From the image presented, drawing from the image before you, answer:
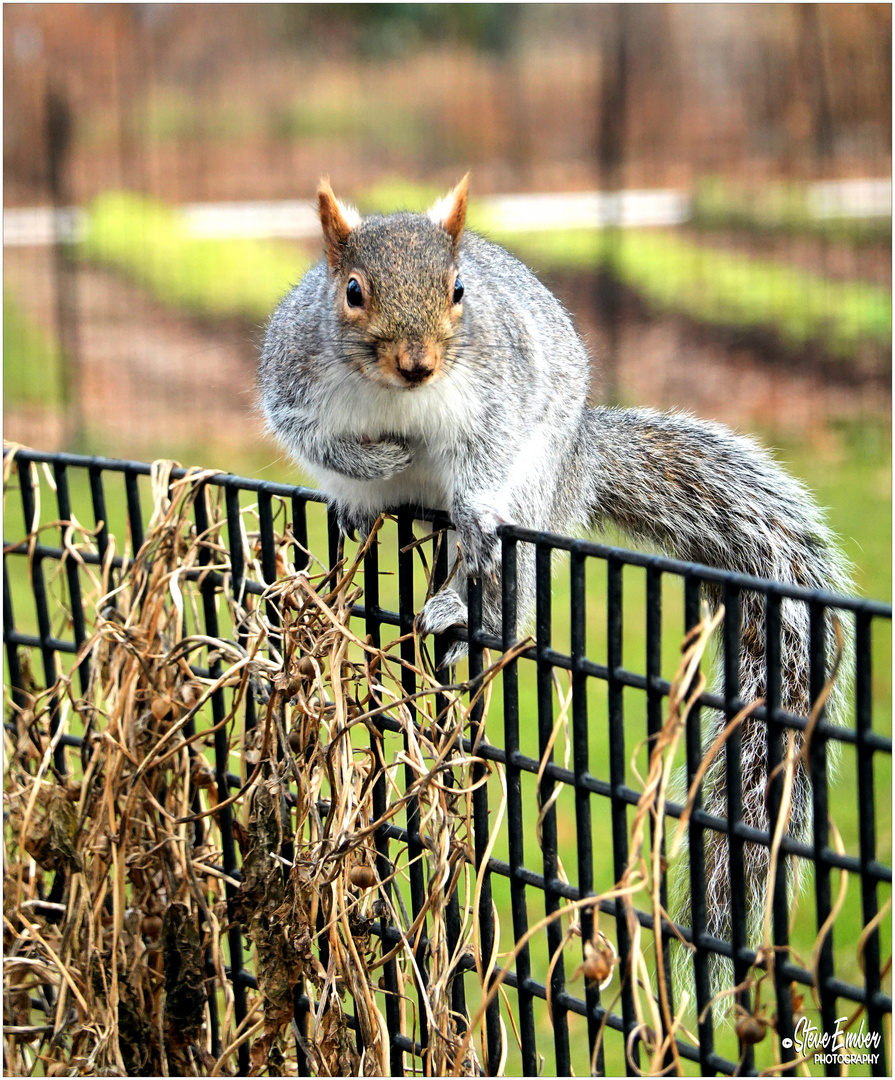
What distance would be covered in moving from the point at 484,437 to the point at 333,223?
295 mm

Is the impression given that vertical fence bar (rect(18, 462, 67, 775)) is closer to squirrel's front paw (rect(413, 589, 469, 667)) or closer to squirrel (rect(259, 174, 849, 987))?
squirrel (rect(259, 174, 849, 987))

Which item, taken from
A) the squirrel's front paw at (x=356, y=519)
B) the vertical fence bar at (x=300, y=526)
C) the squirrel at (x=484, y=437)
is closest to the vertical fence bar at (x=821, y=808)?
the squirrel at (x=484, y=437)

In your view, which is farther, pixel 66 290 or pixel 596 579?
pixel 66 290

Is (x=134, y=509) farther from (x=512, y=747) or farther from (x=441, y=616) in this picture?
Result: (x=512, y=747)

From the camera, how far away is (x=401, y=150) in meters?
5.08

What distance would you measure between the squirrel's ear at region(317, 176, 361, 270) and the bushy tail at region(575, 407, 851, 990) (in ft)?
1.23

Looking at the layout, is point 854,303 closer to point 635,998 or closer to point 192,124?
point 192,124

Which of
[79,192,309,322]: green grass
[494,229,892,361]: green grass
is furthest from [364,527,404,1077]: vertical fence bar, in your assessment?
[79,192,309,322]: green grass

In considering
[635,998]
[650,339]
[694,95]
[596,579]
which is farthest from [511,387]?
[694,95]

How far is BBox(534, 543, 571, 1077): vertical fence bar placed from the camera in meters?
0.98

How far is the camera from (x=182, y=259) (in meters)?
4.93

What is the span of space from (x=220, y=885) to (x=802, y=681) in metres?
0.62

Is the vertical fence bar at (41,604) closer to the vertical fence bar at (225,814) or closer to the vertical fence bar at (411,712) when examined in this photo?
the vertical fence bar at (225,814)

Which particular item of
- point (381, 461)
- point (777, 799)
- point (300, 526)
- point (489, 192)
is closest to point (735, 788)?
point (777, 799)
